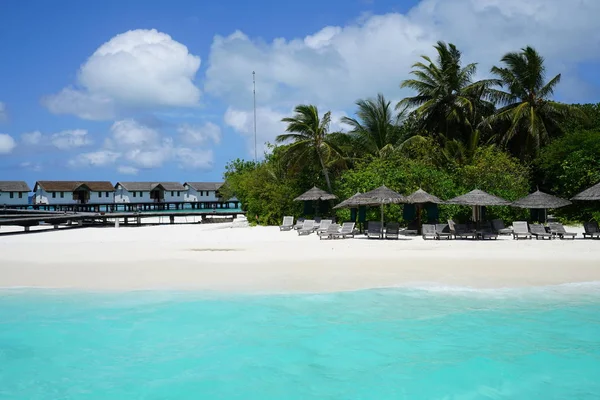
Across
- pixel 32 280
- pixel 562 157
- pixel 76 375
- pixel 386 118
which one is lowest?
pixel 76 375

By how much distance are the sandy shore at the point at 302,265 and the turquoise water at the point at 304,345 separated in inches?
33.5

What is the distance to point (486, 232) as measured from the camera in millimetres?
18266

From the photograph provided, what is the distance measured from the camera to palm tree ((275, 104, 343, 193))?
27.9m

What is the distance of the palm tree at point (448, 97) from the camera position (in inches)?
1177

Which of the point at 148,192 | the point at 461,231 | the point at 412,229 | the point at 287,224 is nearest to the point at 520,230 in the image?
the point at 461,231

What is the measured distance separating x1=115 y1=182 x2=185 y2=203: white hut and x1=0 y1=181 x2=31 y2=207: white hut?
1231cm

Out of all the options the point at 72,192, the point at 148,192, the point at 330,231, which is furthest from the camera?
the point at 148,192

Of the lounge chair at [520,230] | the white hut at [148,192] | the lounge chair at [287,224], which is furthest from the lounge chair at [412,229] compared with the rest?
the white hut at [148,192]

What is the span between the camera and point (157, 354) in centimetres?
751

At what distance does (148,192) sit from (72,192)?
11025 mm

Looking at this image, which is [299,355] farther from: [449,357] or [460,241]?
[460,241]

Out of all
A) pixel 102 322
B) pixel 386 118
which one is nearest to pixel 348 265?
pixel 102 322

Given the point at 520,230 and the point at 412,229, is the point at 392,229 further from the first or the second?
the point at 520,230

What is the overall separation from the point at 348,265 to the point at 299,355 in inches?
217
